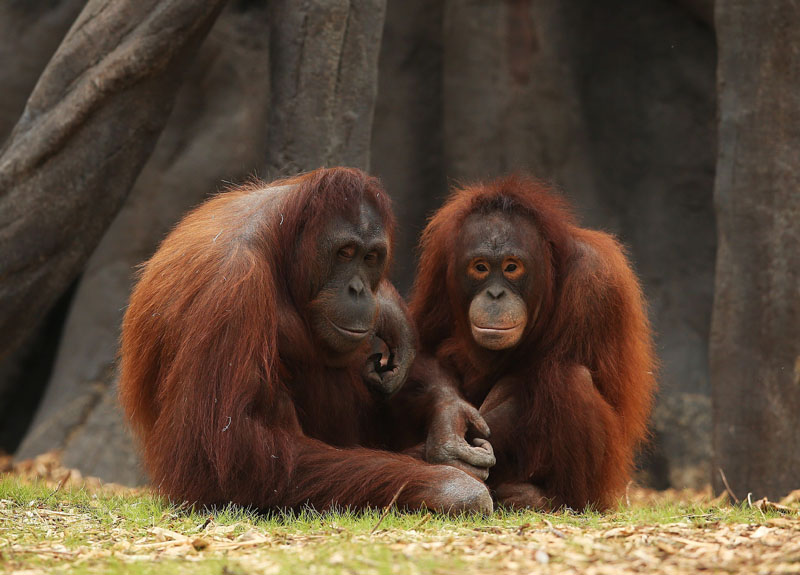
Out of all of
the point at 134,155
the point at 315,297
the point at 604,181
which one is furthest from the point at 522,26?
the point at 315,297

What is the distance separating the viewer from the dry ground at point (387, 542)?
2.69 metres

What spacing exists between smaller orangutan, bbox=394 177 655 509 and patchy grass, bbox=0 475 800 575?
0.99 feet

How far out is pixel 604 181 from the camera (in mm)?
8484

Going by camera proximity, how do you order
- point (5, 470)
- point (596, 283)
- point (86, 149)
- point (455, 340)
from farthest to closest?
1. point (5, 470)
2. point (86, 149)
3. point (455, 340)
4. point (596, 283)

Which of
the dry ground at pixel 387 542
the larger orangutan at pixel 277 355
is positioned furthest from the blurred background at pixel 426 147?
the dry ground at pixel 387 542

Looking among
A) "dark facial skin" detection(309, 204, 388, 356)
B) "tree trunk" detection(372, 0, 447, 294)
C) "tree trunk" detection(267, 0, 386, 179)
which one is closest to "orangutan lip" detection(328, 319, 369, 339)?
"dark facial skin" detection(309, 204, 388, 356)

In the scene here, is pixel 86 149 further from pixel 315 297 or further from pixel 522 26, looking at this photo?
pixel 522 26

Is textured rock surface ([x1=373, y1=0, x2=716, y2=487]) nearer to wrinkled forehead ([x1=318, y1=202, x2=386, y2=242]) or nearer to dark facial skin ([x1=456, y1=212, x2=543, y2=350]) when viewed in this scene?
dark facial skin ([x1=456, y1=212, x2=543, y2=350])

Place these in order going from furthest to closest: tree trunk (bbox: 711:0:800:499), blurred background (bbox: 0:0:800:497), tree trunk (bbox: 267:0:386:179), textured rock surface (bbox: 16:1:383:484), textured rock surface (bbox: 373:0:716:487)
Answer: textured rock surface (bbox: 373:0:716:487) → textured rock surface (bbox: 16:1:383:484) → tree trunk (bbox: 711:0:800:499) → tree trunk (bbox: 267:0:386:179) → blurred background (bbox: 0:0:800:497)

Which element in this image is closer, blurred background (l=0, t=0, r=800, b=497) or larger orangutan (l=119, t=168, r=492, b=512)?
larger orangutan (l=119, t=168, r=492, b=512)

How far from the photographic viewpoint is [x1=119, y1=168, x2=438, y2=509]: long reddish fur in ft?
12.1

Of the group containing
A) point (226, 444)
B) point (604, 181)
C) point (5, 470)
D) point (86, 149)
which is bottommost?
point (5, 470)

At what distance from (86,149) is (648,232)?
4.57 metres

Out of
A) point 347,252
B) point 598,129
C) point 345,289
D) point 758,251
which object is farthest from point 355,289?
point 598,129
